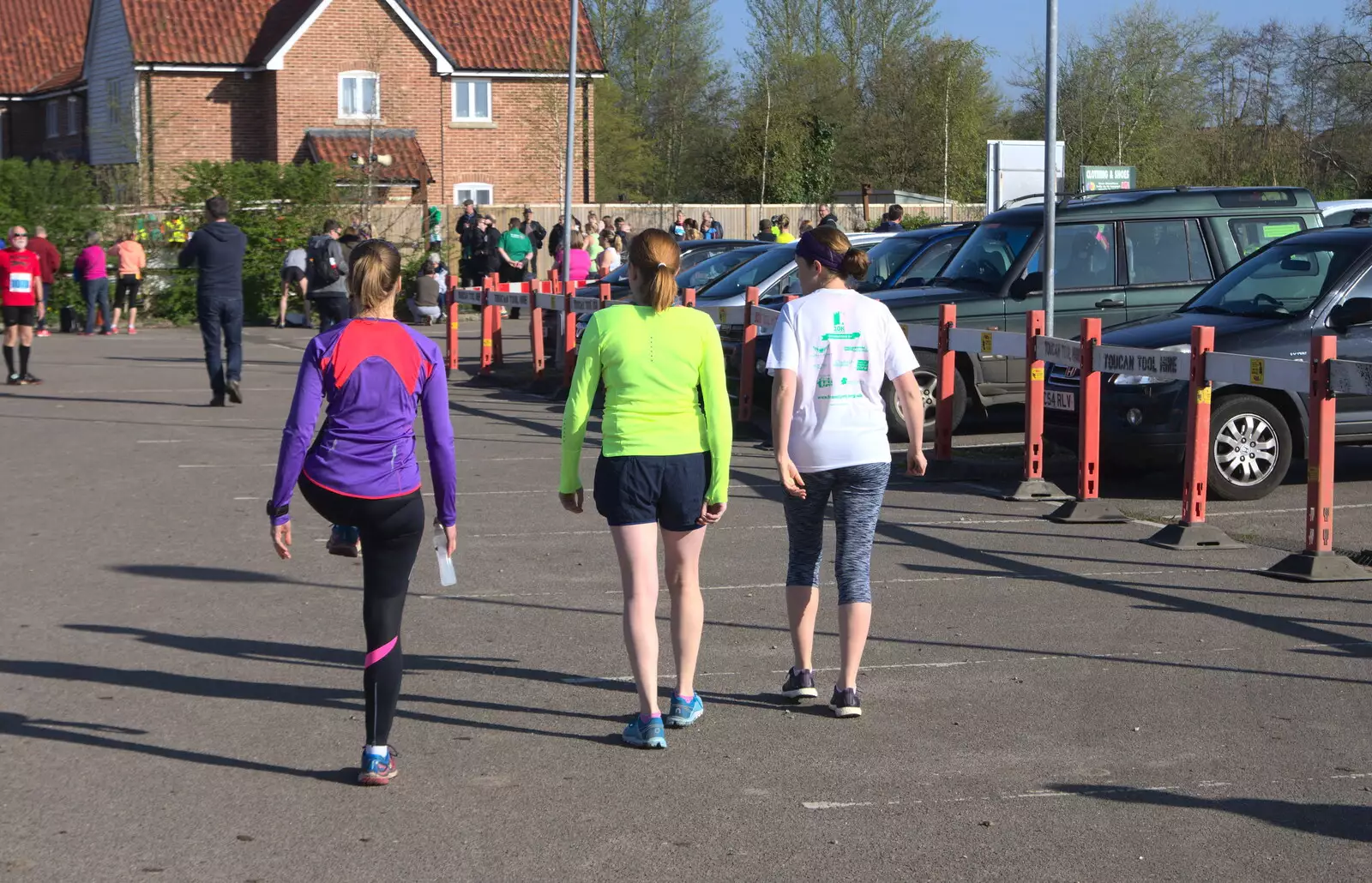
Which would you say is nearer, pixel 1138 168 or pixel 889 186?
pixel 1138 168

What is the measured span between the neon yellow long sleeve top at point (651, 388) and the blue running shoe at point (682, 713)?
0.78m

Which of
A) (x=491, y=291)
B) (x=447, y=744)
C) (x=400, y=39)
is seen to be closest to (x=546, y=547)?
(x=447, y=744)

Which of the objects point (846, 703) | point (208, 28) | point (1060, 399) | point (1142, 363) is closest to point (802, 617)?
point (846, 703)

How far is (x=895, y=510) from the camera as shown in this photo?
11477 millimetres

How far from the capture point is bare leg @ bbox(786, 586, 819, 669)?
6.65 metres

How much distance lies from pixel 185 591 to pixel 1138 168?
46.2 metres

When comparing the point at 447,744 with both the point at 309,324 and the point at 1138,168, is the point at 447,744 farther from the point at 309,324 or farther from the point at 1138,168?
the point at 1138,168

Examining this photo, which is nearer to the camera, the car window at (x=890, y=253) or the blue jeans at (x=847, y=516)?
the blue jeans at (x=847, y=516)

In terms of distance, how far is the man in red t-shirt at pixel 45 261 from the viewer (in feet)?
92.7

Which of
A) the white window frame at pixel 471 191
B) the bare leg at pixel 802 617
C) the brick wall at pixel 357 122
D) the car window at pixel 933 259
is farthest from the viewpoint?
the white window frame at pixel 471 191

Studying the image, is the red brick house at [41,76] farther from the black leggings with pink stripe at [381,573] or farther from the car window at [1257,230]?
the black leggings with pink stripe at [381,573]

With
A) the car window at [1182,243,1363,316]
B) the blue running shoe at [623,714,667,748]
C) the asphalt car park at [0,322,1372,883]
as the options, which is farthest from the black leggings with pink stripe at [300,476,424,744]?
the car window at [1182,243,1363,316]

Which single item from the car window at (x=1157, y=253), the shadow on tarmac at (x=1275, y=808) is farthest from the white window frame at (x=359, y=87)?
the shadow on tarmac at (x=1275, y=808)

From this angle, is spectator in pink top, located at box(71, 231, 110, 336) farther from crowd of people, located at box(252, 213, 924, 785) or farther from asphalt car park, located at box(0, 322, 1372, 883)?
crowd of people, located at box(252, 213, 924, 785)
